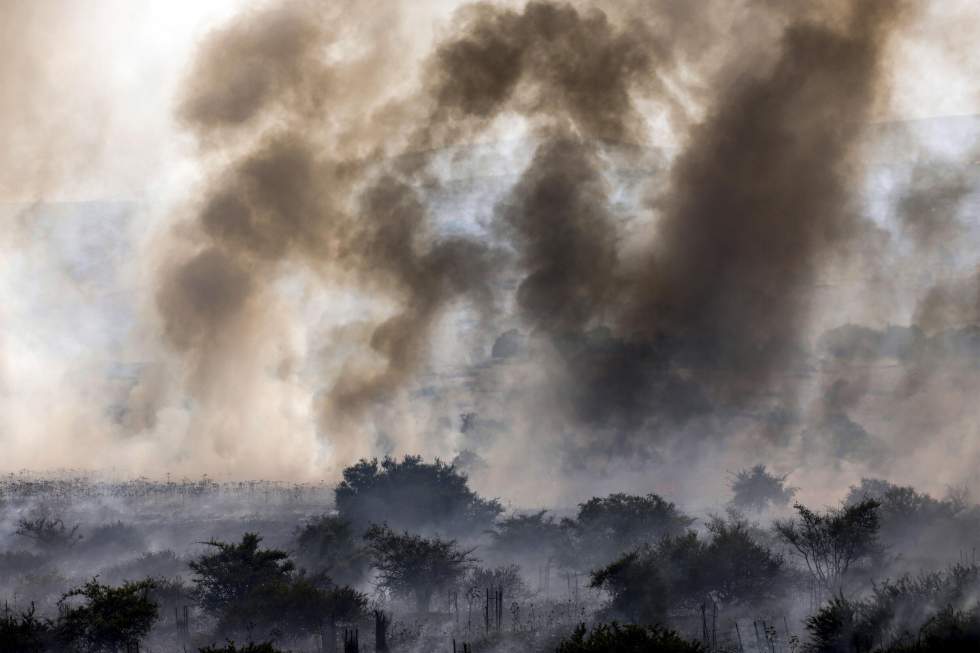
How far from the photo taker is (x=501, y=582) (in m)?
79.4

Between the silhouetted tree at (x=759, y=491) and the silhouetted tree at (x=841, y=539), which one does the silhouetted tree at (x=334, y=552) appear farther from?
the silhouetted tree at (x=759, y=491)

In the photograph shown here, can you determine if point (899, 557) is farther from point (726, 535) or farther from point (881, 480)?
point (881, 480)

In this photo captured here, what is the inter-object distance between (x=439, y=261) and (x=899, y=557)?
76.1 m

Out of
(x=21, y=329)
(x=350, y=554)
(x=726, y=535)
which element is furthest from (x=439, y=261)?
(x=21, y=329)

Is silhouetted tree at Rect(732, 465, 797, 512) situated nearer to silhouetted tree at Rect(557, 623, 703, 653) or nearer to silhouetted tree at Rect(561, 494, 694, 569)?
silhouetted tree at Rect(561, 494, 694, 569)

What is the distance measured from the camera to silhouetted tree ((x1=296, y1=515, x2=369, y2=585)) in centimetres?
8612

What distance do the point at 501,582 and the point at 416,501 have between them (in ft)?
90.5

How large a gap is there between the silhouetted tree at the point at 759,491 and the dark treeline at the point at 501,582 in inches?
465

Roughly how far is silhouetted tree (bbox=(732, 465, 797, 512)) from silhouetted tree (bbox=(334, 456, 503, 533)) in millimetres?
26121

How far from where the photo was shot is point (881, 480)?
109 m

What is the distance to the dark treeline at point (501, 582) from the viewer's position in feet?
193

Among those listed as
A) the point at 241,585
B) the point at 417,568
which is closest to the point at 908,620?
the point at 417,568

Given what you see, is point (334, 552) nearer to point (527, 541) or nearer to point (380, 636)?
point (527, 541)

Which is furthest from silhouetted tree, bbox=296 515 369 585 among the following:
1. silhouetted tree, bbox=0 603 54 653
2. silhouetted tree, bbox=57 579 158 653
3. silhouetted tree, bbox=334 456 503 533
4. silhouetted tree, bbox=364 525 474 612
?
silhouetted tree, bbox=0 603 54 653
